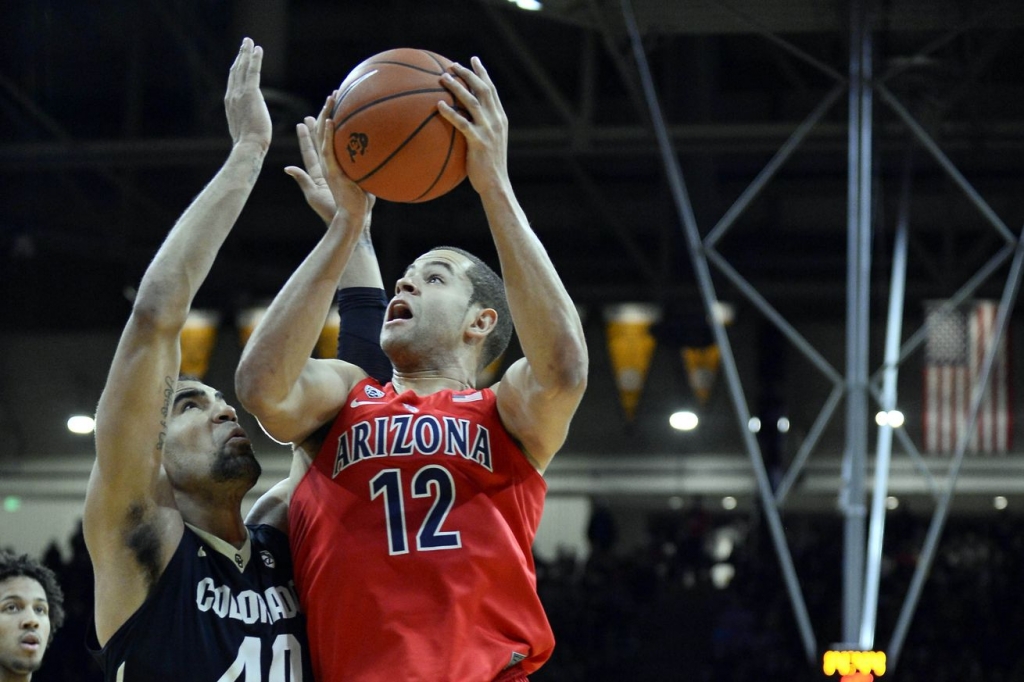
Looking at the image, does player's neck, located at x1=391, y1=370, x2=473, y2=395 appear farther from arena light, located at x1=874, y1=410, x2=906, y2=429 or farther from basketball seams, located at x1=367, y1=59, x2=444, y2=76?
arena light, located at x1=874, y1=410, x2=906, y2=429

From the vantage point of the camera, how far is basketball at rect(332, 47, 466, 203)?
350cm

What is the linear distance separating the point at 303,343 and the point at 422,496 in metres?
0.47

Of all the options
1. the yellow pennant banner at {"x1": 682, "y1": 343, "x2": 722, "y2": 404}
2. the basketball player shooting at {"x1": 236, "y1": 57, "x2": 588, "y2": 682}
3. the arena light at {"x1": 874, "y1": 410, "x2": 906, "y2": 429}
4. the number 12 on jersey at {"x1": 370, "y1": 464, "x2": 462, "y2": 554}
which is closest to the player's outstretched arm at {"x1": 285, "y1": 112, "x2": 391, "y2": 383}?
the basketball player shooting at {"x1": 236, "y1": 57, "x2": 588, "y2": 682}

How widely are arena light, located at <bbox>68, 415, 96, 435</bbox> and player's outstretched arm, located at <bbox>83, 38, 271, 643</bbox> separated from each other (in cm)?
1803

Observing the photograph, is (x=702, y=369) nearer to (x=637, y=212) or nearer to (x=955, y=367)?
(x=637, y=212)

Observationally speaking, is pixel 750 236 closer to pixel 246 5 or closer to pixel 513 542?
pixel 246 5

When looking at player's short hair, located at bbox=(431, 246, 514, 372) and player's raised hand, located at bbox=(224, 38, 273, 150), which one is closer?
player's raised hand, located at bbox=(224, 38, 273, 150)

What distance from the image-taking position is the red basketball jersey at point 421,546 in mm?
3385

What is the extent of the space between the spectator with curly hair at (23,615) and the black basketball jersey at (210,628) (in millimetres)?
2093

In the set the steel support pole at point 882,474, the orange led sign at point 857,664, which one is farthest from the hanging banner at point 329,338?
the orange led sign at point 857,664

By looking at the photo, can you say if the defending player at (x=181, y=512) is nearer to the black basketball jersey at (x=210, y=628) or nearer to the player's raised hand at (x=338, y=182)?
the black basketball jersey at (x=210, y=628)

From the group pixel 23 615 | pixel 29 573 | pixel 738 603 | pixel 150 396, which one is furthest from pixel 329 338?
pixel 150 396

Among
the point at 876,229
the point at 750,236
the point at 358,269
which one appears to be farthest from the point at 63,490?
the point at 358,269

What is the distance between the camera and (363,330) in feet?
14.0
